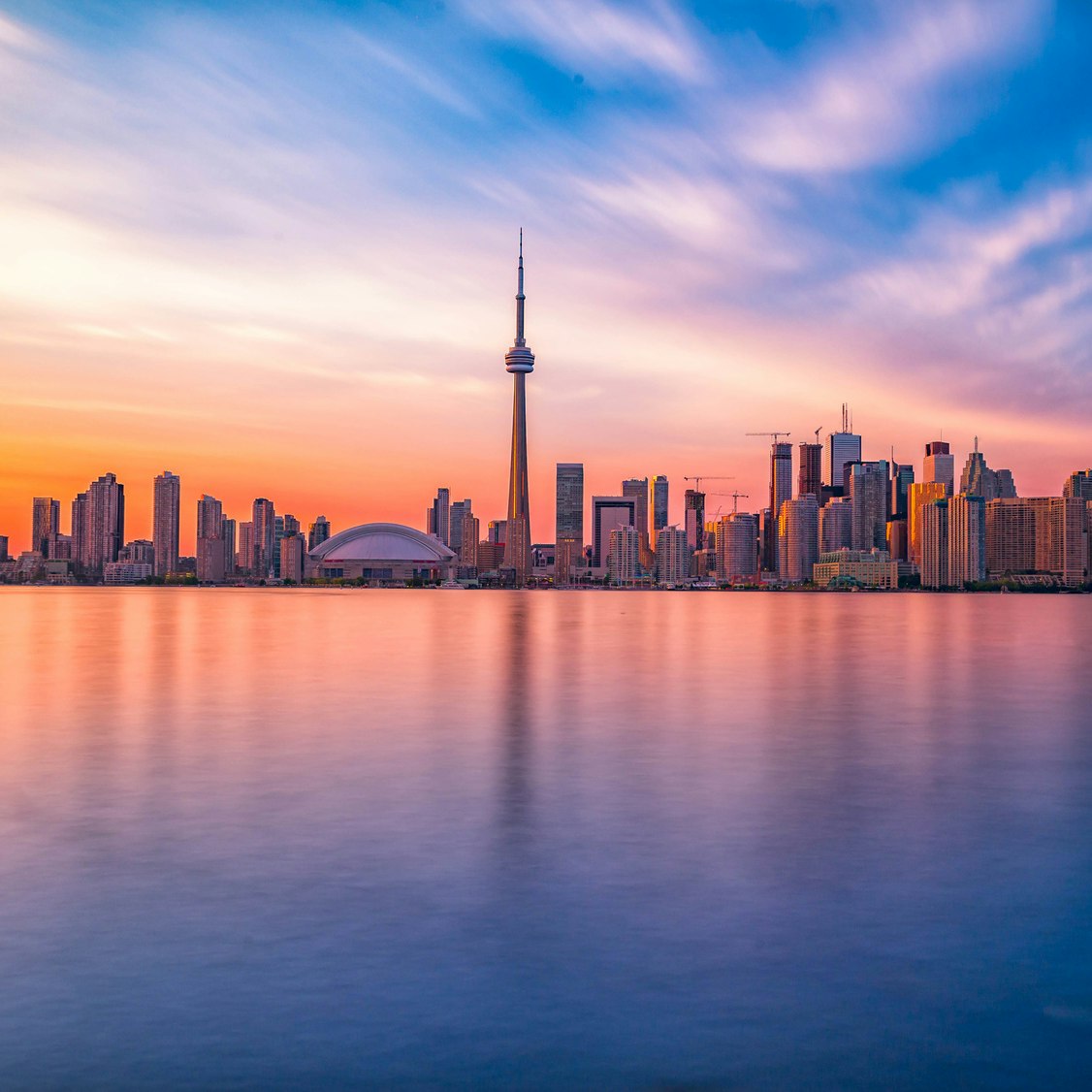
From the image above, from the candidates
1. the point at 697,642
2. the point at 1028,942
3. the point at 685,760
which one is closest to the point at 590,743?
the point at 685,760

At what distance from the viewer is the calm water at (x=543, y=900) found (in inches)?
412

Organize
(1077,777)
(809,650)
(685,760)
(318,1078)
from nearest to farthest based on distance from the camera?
1. (318,1078)
2. (1077,777)
3. (685,760)
4. (809,650)

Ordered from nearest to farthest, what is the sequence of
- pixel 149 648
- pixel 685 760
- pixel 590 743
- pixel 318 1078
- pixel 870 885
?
pixel 318 1078
pixel 870 885
pixel 685 760
pixel 590 743
pixel 149 648

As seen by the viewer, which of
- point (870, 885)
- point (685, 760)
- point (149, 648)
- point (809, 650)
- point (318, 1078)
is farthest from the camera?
point (809, 650)

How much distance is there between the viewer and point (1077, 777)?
2725 cm

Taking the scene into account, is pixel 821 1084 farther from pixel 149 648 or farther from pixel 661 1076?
pixel 149 648

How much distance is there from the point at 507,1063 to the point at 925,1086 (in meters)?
3.73

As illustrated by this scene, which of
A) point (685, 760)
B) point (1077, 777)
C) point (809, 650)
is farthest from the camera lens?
point (809, 650)

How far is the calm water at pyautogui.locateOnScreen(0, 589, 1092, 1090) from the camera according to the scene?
34.3 feet

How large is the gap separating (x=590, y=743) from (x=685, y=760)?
362 centimetres

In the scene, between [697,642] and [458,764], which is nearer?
[458,764]

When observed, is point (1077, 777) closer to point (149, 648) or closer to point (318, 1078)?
point (318, 1078)

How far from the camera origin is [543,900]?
1552 cm

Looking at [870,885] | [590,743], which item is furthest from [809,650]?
[870,885]
